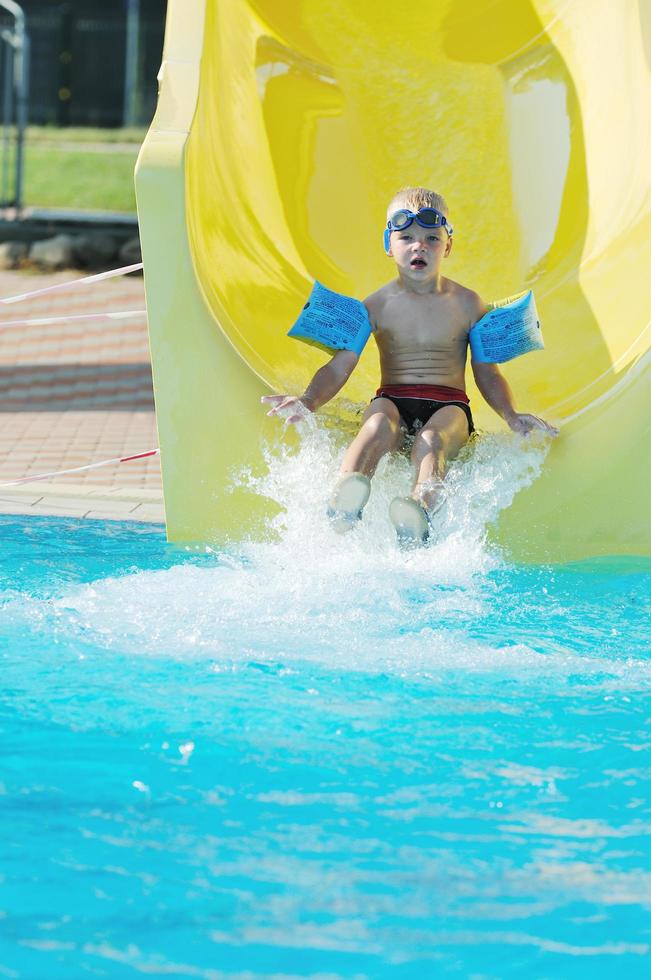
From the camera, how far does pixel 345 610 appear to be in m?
3.63

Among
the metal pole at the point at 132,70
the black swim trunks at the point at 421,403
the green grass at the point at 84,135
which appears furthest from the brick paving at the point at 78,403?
the metal pole at the point at 132,70

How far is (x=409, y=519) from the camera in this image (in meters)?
3.80

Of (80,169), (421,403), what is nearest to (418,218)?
(421,403)

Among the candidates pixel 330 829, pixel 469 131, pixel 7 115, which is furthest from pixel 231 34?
pixel 7 115

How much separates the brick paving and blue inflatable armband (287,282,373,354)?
93 centimetres

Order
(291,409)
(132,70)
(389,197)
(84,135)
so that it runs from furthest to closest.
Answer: (132,70)
(84,135)
(389,197)
(291,409)

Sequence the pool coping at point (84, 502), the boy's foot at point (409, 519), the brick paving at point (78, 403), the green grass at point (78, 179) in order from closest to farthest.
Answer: the boy's foot at point (409, 519) < the pool coping at point (84, 502) < the brick paving at point (78, 403) < the green grass at point (78, 179)

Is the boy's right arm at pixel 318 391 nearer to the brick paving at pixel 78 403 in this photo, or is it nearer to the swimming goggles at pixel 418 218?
the swimming goggles at pixel 418 218

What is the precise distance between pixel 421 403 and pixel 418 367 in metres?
A: 0.15

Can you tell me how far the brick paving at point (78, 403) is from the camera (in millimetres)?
5062

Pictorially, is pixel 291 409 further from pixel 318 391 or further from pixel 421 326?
pixel 421 326

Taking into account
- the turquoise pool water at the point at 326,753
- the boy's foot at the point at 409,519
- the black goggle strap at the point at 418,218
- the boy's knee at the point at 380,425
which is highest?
the black goggle strap at the point at 418,218

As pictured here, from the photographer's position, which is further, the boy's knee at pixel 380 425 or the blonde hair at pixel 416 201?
the blonde hair at pixel 416 201

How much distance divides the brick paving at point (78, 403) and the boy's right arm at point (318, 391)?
88 cm
